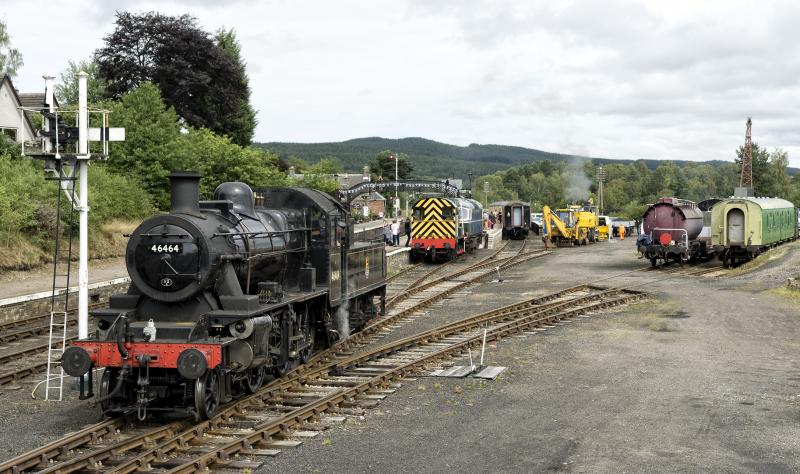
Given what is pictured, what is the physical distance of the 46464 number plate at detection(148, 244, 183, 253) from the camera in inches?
389

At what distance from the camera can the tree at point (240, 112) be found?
53.1 metres

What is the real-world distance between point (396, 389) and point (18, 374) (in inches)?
240

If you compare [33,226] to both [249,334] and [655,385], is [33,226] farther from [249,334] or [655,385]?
[655,385]

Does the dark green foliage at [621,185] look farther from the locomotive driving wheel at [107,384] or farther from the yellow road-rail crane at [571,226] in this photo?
the locomotive driving wheel at [107,384]

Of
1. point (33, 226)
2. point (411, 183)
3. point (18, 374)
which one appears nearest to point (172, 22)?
point (411, 183)

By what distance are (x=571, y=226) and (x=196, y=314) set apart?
39086 mm

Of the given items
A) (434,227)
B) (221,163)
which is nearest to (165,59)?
(221,163)

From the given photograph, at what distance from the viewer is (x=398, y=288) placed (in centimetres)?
2539

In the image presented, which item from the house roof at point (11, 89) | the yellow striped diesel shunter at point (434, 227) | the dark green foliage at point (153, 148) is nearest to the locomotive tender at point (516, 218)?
the yellow striped diesel shunter at point (434, 227)

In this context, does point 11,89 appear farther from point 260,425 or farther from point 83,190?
point 260,425

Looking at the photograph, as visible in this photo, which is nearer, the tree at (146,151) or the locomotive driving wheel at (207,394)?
the locomotive driving wheel at (207,394)

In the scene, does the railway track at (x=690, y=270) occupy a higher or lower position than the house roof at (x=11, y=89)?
lower

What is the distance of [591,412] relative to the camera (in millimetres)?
10305

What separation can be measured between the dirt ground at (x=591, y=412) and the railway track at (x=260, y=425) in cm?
40
